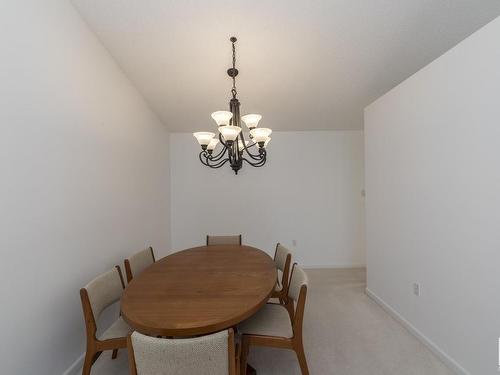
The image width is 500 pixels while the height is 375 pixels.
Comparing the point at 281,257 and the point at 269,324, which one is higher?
the point at 281,257

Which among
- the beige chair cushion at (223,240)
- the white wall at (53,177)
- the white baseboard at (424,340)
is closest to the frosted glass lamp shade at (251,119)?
the white wall at (53,177)

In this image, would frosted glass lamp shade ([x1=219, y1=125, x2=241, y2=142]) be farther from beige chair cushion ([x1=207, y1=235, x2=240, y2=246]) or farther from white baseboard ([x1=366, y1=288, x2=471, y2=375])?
white baseboard ([x1=366, y1=288, x2=471, y2=375])

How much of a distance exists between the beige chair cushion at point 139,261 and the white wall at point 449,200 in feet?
8.51

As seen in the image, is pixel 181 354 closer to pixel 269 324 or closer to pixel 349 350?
pixel 269 324

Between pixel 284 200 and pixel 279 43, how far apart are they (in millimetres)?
2555

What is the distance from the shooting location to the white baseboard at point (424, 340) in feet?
5.78

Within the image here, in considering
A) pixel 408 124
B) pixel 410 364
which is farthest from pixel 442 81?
pixel 410 364

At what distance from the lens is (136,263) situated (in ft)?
7.03

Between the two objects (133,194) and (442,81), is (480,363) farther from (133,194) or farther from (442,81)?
(133,194)

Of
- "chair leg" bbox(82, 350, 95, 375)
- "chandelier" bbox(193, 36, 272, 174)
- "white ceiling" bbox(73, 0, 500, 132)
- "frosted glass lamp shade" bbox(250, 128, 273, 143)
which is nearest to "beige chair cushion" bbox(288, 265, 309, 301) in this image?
"chandelier" bbox(193, 36, 272, 174)

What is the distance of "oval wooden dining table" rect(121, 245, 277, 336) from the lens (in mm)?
1177

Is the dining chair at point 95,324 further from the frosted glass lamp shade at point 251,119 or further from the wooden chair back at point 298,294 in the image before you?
Answer: the frosted glass lamp shade at point 251,119

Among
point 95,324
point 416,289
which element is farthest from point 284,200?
point 95,324

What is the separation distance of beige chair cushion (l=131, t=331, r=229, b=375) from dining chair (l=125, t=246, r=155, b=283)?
113 centimetres
